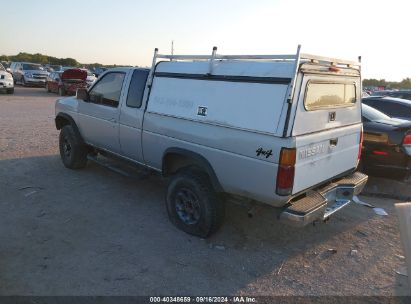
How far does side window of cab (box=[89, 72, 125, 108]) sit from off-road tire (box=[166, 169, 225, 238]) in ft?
6.14

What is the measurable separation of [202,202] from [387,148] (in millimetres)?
3513

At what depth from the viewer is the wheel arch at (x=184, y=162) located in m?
4.02

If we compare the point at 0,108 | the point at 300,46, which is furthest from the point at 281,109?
the point at 0,108

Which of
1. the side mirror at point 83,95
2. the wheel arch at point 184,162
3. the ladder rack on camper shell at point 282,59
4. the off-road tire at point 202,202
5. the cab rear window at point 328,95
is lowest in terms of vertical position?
the off-road tire at point 202,202

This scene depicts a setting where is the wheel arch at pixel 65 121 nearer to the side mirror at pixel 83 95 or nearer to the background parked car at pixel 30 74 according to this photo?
the side mirror at pixel 83 95

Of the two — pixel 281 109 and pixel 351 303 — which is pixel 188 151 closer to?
pixel 281 109

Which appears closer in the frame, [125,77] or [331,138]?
[331,138]

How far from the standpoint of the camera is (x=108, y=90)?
18.9 ft

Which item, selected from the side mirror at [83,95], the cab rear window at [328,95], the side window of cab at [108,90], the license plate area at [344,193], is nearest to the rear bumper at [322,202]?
the license plate area at [344,193]

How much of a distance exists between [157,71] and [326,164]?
2.47 m

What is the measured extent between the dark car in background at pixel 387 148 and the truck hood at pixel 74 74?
18672 millimetres

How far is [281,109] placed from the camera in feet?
11.5

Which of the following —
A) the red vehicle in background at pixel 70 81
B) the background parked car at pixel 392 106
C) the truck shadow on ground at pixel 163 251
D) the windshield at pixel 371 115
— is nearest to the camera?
the truck shadow on ground at pixel 163 251

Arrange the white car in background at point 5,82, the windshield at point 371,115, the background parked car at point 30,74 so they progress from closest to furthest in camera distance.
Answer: the windshield at point 371,115
the white car in background at point 5,82
the background parked car at point 30,74
